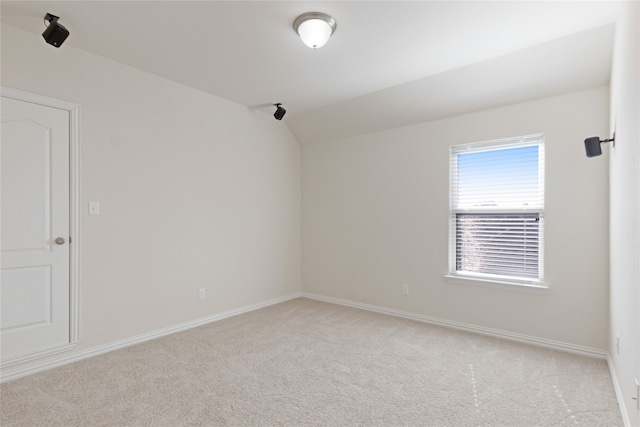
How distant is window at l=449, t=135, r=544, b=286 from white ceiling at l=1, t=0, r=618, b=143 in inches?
21.4

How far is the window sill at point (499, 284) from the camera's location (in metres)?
3.22

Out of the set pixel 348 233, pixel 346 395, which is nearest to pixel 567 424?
pixel 346 395

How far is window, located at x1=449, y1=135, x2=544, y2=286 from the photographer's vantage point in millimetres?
3326

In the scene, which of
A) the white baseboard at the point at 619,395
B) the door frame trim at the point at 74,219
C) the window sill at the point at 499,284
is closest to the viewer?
the white baseboard at the point at 619,395

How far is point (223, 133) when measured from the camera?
412 cm

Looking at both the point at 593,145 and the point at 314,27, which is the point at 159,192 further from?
the point at 593,145

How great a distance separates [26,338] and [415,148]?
165 inches

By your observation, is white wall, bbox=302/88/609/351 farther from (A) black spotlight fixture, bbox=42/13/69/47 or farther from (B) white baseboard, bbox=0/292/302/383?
(A) black spotlight fixture, bbox=42/13/69/47

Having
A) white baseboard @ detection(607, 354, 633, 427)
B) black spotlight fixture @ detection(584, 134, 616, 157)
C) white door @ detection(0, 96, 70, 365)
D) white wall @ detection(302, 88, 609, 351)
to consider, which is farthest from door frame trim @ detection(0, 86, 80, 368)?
black spotlight fixture @ detection(584, 134, 616, 157)

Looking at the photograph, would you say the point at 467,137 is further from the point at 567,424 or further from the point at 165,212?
the point at 165,212

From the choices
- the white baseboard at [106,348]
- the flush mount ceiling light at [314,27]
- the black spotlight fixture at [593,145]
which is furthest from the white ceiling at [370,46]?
the white baseboard at [106,348]

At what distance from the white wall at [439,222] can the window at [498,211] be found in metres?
0.10

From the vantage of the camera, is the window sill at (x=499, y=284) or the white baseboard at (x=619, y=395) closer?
the white baseboard at (x=619, y=395)

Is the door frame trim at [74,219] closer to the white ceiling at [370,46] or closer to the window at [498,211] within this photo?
the white ceiling at [370,46]
